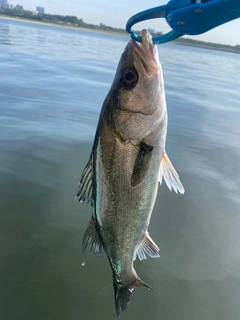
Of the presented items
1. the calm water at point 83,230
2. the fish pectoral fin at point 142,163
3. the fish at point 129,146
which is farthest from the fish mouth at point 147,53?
the calm water at point 83,230

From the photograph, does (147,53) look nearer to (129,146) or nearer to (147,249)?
(129,146)

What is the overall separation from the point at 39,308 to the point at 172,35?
8.86 feet

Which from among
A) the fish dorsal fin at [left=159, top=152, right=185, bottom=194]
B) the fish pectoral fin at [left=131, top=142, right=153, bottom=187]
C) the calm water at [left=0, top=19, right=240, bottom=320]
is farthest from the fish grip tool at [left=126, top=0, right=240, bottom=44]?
the calm water at [left=0, top=19, right=240, bottom=320]

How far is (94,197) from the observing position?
2.03 m

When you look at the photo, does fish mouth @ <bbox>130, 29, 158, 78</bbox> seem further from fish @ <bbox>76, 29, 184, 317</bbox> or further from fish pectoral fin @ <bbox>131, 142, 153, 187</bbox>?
fish pectoral fin @ <bbox>131, 142, 153, 187</bbox>

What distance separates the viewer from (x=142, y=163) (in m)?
1.91

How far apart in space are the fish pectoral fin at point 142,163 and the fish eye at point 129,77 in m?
0.35

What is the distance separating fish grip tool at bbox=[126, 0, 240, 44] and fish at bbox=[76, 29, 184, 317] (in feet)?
0.39

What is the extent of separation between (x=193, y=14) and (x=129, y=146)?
2.52 feet

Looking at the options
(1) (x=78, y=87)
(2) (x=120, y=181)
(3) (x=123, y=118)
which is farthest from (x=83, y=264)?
(1) (x=78, y=87)

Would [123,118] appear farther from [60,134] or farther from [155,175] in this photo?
[60,134]

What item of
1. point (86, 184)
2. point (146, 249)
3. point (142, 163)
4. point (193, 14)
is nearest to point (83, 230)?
point (146, 249)

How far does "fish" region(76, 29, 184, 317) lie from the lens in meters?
1.87

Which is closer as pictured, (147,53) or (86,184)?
(147,53)
